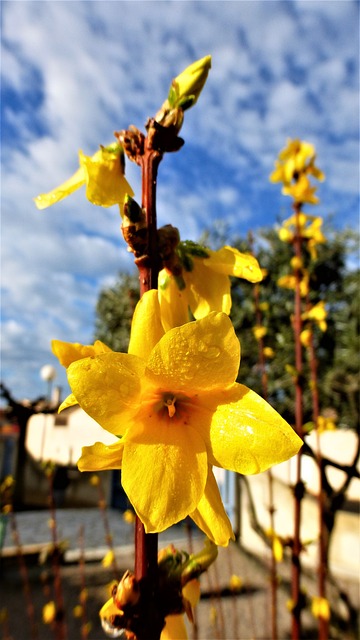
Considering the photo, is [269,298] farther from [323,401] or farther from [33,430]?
[33,430]

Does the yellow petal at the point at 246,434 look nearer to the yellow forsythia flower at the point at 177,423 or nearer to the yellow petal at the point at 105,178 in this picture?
the yellow forsythia flower at the point at 177,423

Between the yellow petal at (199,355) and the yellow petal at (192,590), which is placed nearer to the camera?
Answer: the yellow petal at (199,355)

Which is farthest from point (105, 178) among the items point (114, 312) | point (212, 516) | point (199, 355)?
point (114, 312)

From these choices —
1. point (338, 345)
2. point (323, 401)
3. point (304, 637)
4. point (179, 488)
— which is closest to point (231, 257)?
point (179, 488)

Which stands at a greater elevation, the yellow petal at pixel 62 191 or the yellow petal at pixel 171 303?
the yellow petal at pixel 62 191

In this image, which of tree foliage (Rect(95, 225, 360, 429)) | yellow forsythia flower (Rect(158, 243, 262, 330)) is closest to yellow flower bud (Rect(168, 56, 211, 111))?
yellow forsythia flower (Rect(158, 243, 262, 330))

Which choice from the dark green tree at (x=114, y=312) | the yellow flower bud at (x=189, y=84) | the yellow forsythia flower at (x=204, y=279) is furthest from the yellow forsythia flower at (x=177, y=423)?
the dark green tree at (x=114, y=312)
